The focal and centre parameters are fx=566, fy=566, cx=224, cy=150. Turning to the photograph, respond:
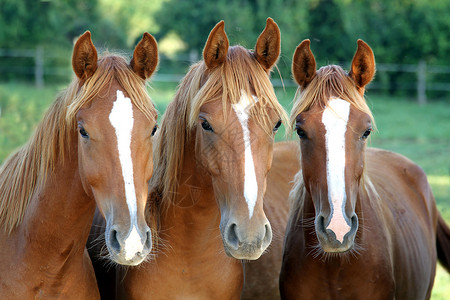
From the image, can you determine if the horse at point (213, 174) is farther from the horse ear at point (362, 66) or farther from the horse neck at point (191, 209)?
the horse ear at point (362, 66)

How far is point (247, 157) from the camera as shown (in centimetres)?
274

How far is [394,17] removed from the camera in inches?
888

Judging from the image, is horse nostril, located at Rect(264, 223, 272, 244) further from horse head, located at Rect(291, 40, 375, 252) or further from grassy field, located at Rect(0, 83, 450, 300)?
grassy field, located at Rect(0, 83, 450, 300)

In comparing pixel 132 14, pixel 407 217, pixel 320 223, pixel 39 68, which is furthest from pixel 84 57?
pixel 132 14

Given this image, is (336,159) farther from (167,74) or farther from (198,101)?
(167,74)

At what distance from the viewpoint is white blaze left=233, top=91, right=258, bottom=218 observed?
2672 millimetres

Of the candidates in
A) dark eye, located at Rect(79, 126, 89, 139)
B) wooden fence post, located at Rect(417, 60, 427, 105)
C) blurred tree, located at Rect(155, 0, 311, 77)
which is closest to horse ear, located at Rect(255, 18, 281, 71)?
dark eye, located at Rect(79, 126, 89, 139)

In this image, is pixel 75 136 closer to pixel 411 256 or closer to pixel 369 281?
pixel 369 281

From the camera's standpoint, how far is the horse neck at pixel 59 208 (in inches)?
115

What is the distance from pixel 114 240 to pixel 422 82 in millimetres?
19818

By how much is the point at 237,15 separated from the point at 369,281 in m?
16.2

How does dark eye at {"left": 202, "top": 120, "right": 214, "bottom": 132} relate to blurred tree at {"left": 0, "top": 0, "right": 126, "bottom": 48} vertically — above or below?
above

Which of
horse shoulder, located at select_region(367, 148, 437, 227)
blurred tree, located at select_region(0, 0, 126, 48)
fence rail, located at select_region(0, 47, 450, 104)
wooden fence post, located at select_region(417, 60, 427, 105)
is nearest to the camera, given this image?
horse shoulder, located at select_region(367, 148, 437, 227)

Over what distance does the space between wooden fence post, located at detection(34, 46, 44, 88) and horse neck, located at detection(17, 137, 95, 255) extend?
18691 millimetres
